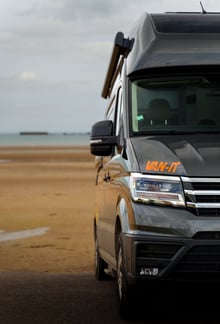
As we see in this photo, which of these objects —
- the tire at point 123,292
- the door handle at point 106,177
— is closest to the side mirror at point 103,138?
the door handle at point 106,177

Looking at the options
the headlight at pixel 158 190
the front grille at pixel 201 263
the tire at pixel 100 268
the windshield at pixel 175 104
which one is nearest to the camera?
the front grille at pixel 201 263

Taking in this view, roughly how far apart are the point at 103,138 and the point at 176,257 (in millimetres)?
1892

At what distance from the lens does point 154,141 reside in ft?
23.6

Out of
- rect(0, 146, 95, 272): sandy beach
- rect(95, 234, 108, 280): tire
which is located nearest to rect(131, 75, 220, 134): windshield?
rect(95, 234, 108, 280): tire

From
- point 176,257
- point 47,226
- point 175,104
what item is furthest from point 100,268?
point 47,226

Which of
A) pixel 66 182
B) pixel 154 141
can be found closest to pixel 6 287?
pixel 154 141

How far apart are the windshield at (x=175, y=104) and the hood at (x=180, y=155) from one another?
329mm

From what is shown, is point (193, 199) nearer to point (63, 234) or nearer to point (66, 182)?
point (63, 234)

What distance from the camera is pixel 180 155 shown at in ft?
22.5

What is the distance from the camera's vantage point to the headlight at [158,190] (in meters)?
6.72

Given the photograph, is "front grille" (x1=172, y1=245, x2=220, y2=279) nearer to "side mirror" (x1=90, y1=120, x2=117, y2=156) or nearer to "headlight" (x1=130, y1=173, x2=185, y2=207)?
"headlight" (x1=130, y1=173, x2=185, y2=207)

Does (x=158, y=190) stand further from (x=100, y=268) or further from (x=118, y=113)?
(x=100, y=268)

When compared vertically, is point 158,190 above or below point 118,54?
A: below

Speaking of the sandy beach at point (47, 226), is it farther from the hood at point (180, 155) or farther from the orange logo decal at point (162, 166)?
the orange logo decal at point (162, 166)
